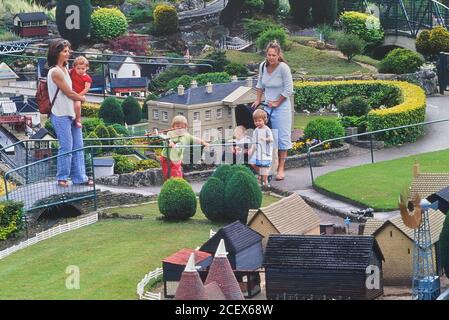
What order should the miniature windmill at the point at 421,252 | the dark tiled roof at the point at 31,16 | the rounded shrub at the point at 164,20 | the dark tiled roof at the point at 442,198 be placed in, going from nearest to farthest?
the miniature windmill at the point at 421,252 < the dark tiled roof at the point at 442,198 < the dark tiled roof at the point at 31,16 < the rounded shrub at the point at 164,20

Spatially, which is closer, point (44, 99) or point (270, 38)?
point (44, 99)

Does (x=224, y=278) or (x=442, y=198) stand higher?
(x=442, y=198)

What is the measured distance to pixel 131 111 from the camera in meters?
58.1

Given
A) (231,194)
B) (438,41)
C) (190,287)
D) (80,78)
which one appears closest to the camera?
(190,287)

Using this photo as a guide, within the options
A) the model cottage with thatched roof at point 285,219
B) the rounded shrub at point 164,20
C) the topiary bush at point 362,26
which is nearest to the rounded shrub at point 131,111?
the topiary bush at point 362,26

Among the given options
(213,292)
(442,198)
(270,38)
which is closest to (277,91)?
(442,198)

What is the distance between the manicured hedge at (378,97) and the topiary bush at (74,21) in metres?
14.0

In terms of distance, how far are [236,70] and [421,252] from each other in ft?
117

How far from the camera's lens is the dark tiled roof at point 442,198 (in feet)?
110

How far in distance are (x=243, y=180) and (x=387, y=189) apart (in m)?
5.50

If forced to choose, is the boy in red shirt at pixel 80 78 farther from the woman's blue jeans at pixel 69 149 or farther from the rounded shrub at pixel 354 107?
the rounded shrub at pixel 354 107

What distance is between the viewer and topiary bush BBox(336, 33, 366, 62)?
68.2 m

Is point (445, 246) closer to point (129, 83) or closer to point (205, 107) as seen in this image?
point (205, 107)
